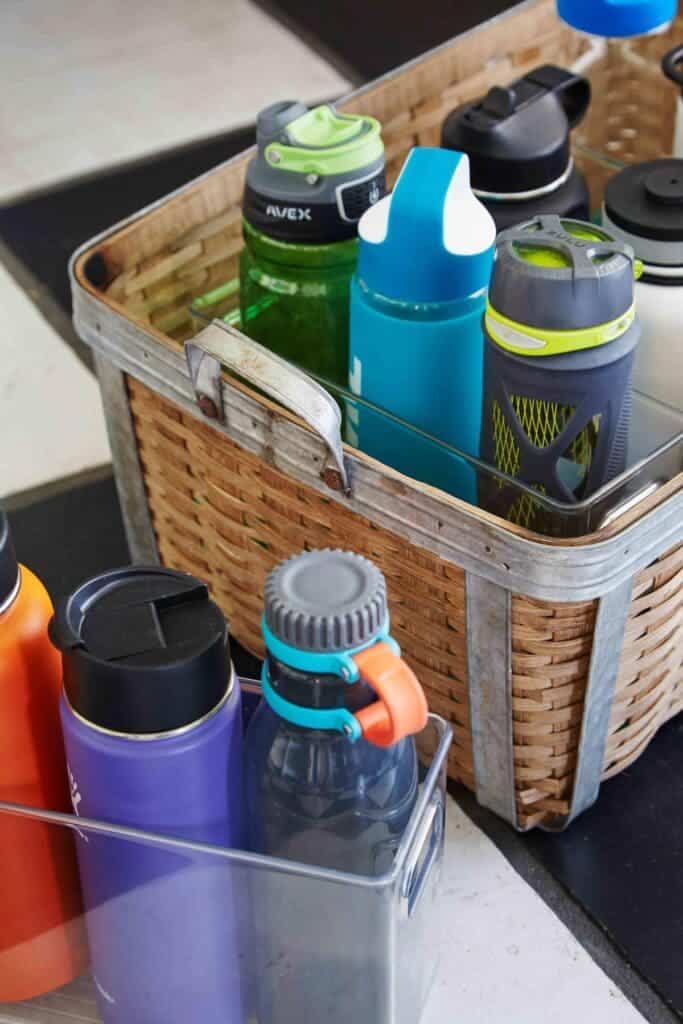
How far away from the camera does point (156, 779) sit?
1.51 feet

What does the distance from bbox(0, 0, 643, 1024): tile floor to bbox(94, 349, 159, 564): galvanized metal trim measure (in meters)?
0.11

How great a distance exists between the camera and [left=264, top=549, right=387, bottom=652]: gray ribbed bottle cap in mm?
425

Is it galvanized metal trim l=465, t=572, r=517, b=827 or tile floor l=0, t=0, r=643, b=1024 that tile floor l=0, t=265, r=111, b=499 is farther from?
galvanized metal trim l=465, t=572, r=517, b=827

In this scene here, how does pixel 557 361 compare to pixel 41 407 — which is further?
pixel 41 407

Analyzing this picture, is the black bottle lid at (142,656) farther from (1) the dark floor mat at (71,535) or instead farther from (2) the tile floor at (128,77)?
(2) the tile floor at (128,77)

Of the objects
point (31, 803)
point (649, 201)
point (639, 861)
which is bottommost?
point (639, 861)

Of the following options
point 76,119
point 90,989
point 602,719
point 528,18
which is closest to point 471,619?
point 602,719

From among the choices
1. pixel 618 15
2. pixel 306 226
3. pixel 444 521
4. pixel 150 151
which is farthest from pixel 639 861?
pixel 150 151

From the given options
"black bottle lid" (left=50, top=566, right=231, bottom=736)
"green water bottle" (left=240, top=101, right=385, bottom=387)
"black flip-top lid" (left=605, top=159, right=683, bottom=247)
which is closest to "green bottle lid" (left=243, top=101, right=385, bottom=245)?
"green water bottle" (left=240, top=101, right=385, bottom=387)

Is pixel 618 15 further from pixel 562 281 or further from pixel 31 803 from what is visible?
pixel 31 803

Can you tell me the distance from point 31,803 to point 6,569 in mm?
95

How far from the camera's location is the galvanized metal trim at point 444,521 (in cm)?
53

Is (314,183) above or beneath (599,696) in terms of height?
above

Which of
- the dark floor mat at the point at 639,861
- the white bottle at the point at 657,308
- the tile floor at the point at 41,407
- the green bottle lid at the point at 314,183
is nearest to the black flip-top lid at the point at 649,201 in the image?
the white bottle at the point at 657,308
